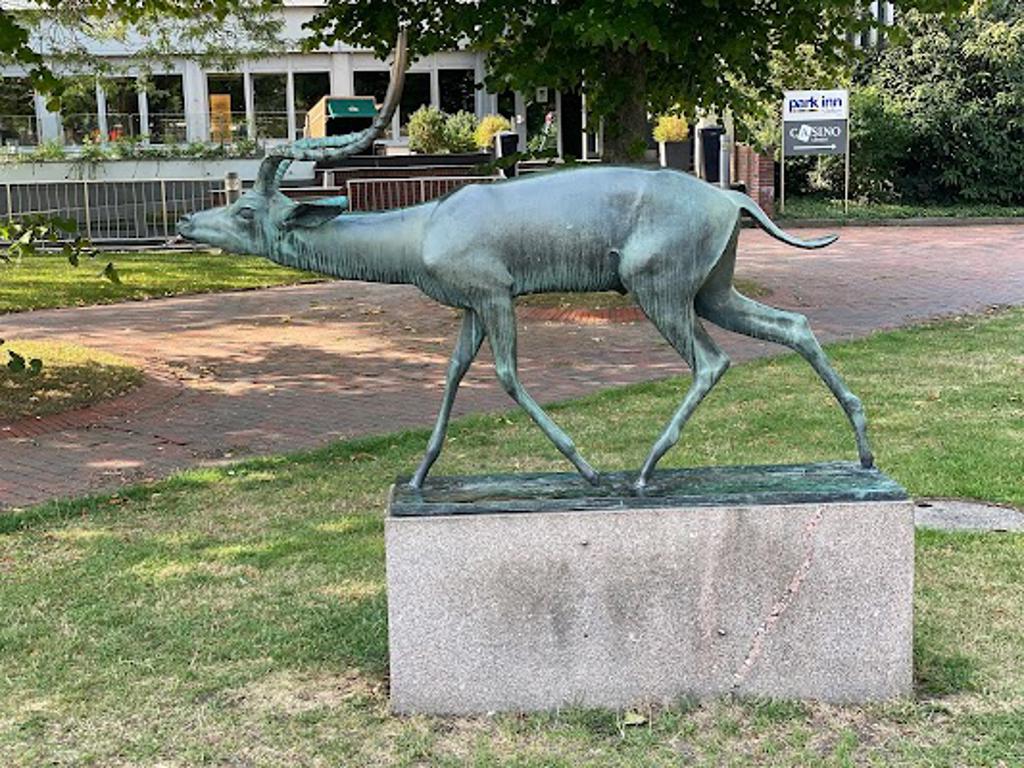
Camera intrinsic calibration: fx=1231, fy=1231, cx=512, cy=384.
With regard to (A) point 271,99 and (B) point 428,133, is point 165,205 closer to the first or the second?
(B) point 428,133

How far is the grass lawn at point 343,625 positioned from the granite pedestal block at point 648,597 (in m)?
0.10

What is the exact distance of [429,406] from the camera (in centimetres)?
947

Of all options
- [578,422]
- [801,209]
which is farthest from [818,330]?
[801,209]

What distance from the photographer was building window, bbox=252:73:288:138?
35.6 meters

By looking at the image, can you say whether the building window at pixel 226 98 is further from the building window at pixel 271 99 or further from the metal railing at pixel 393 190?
the metal railing at pixel 393 190

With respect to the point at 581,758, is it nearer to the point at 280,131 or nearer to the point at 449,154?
the point at 449,154

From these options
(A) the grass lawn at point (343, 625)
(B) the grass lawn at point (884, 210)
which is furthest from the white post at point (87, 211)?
(A) the grass lawn at point (343, 625)

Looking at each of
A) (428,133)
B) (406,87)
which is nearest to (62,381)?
(428,133)

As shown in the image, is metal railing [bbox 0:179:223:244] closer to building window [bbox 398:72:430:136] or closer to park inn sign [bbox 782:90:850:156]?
park inn sign [bbox 782:90:850:156]

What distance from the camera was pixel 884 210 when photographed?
88.9ft

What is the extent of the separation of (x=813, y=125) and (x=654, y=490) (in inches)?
925

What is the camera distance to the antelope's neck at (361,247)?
4230 mm

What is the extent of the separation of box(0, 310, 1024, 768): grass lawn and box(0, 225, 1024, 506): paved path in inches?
35.7

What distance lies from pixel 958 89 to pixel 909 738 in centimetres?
2697
